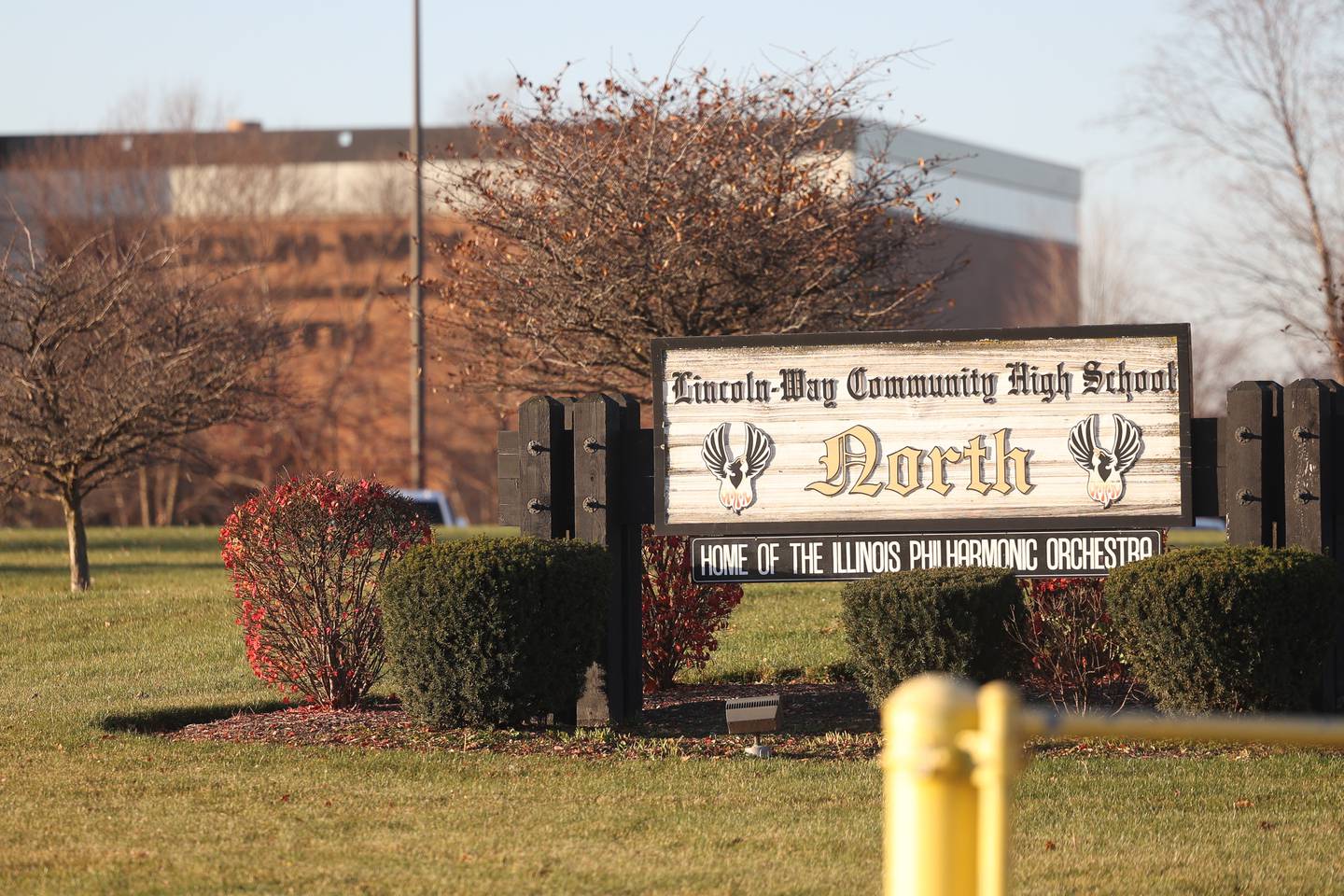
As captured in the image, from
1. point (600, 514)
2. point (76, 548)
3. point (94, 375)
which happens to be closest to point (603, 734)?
point (600, 514)

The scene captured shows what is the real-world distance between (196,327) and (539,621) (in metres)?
11.2

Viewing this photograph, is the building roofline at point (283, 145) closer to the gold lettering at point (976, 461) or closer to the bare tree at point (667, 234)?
the bare tree at point (667, 234)

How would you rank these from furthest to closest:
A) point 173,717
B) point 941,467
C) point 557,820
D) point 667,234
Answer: point 667,234 → point 173,717 → point 941,467 → point 557,820

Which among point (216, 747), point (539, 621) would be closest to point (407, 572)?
point (539, 621)

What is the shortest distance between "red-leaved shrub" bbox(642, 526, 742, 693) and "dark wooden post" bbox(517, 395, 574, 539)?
143 centimetres

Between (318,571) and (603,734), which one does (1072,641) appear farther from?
(318,571)

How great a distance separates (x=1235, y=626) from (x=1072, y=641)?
1561 millimetres

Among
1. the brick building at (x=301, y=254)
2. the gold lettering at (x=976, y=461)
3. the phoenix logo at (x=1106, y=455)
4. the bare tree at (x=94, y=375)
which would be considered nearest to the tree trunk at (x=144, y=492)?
the brick building at (x=301, y=254)

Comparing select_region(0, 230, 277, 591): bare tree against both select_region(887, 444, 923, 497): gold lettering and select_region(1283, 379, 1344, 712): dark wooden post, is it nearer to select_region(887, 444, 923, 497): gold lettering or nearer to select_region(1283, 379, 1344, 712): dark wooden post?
select_region(887, 444, 923, 497): gold lettering

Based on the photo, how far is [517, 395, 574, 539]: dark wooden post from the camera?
31.0 feet

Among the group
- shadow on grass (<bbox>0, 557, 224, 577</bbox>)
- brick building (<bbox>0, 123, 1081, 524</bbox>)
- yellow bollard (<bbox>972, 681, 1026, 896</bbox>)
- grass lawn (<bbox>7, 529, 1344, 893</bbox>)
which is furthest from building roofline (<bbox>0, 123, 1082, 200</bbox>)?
yellow bollard (<bbox>972, 681, 1026, 896</bbox>)

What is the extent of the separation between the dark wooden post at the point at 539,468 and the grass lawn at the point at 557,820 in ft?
5.42

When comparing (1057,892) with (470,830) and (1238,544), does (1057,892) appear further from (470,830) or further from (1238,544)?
(1238,544)

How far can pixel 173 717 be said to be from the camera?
A: 995 centimetres
